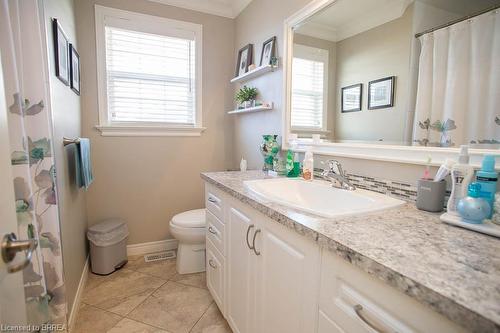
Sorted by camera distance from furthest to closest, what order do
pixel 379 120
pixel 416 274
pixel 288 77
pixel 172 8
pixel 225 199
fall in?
pixel 172 8 → pixel 288 77 → pixel 225 199 → pixel 379 120 → pixel 416 274

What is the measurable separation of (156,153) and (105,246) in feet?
3.02

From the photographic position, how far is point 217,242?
164 cm

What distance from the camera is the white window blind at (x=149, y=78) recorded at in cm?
234

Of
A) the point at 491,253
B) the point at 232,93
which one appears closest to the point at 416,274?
the point at 491,253

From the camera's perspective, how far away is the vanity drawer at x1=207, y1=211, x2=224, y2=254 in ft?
5.12

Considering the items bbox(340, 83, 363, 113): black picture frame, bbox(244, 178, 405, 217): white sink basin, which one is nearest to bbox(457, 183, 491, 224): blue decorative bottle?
bbox(244, 178, 405, 217): white sink basin

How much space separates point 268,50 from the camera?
2059 millimetres

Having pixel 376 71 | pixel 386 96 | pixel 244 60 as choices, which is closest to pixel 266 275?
pixel 386 96

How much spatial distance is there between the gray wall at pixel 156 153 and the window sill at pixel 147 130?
Result: 0.15 ft

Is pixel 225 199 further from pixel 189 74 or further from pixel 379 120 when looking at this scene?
pixel 189 74

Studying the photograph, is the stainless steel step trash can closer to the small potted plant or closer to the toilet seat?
the toilet seat

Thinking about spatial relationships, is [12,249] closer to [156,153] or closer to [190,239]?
[190,239]

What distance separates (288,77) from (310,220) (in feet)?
4.33

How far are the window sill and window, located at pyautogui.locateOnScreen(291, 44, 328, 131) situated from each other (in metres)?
1.15
